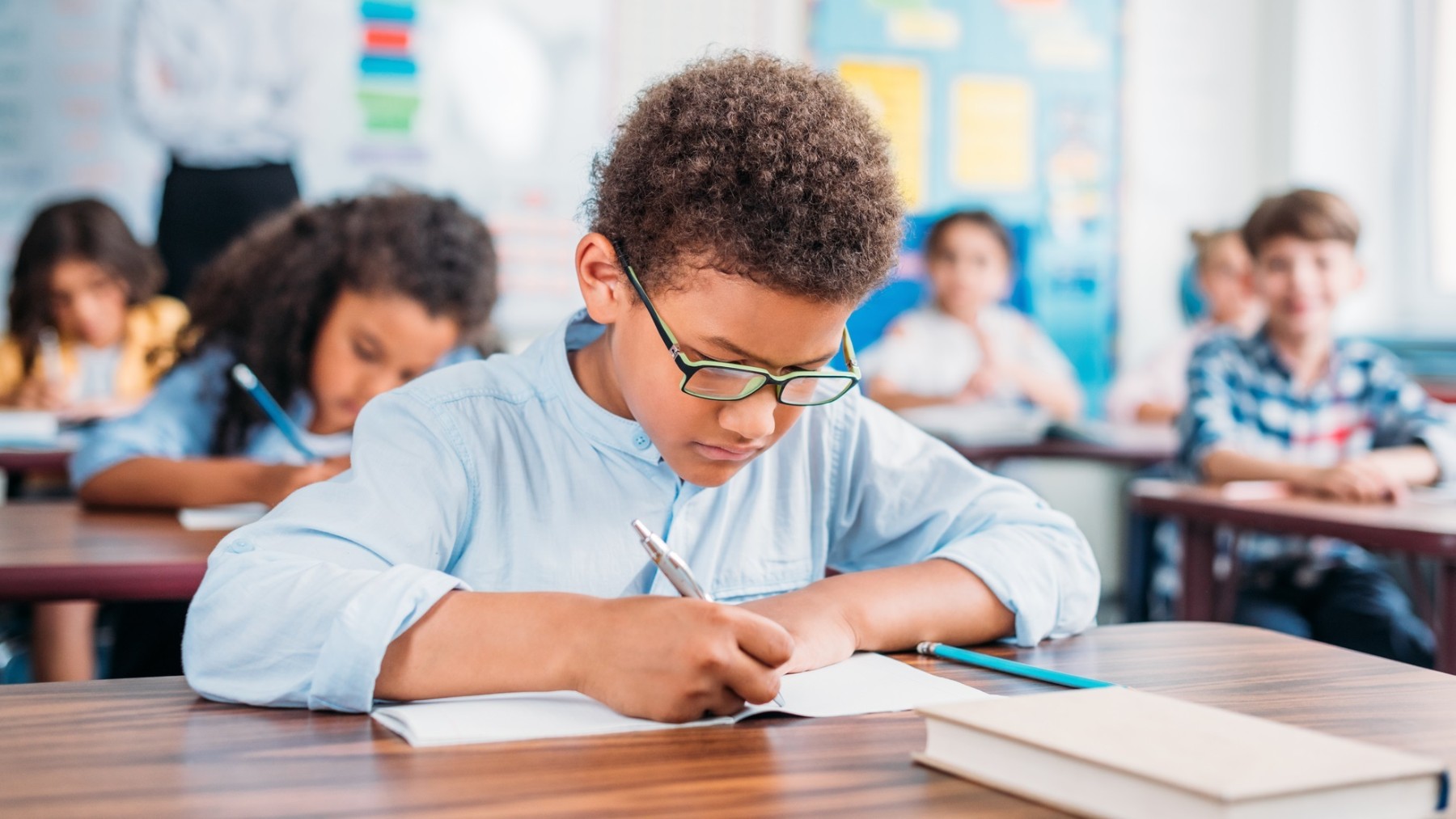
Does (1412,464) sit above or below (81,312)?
below

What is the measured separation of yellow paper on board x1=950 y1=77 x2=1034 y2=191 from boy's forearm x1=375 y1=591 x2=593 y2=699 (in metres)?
4.16

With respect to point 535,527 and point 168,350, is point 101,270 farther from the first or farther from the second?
point 535,527

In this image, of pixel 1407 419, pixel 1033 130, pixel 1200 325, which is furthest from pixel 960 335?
pixel 1407 419

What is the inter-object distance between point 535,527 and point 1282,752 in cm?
61

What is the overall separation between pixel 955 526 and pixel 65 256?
3081 mm

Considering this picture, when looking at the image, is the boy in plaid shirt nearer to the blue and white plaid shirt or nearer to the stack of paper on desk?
the blue and white plaid shirt

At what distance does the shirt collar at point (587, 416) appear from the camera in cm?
108

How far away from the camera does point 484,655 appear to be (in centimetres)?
81

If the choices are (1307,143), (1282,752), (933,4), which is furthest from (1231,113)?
(1282,752)

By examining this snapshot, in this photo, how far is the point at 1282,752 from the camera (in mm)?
605

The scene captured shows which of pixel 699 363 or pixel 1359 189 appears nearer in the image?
pixel 699 363

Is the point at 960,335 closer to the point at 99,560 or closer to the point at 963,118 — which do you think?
the point at 963,118

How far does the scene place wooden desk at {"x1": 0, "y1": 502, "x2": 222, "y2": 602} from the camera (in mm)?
1299

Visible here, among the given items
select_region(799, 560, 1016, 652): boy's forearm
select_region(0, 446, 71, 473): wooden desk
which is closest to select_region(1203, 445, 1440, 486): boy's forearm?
select_region(799, 560, 1016, 652): boy's forearm
